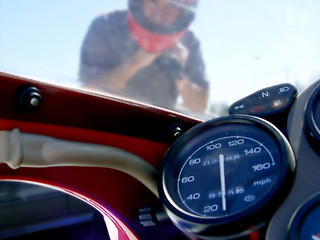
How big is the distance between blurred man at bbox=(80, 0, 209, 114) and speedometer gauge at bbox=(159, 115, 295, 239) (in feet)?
6.99

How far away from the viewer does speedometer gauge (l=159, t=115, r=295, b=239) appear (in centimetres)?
67

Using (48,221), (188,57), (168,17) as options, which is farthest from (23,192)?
(168,17)

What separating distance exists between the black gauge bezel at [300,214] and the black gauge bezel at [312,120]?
0.11 metres

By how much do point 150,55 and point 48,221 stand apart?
5050 mm

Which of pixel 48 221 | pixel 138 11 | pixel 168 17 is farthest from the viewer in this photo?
pixel 168 17

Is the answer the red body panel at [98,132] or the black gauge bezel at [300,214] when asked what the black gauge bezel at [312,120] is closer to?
the black gauge bezel at [300,214]

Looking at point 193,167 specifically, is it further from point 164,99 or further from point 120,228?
point 164,99

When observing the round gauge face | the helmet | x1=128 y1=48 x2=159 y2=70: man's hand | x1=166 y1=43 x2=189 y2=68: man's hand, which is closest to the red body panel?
the round gauge face

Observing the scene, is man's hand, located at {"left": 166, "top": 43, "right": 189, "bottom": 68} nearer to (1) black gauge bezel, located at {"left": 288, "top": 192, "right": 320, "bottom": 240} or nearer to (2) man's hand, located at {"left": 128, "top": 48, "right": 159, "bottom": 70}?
(2) man's hand, located at {"left": 128, "top": 48, "right": 159, "bottom": 70}

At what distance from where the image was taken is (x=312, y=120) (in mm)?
779

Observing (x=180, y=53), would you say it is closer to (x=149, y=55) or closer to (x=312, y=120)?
(x=149, y=55)

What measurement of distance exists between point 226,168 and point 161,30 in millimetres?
7379

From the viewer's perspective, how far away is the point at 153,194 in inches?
36.8

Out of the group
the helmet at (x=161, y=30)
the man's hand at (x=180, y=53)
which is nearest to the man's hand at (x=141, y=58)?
the helmet at (x=161, y=30)
